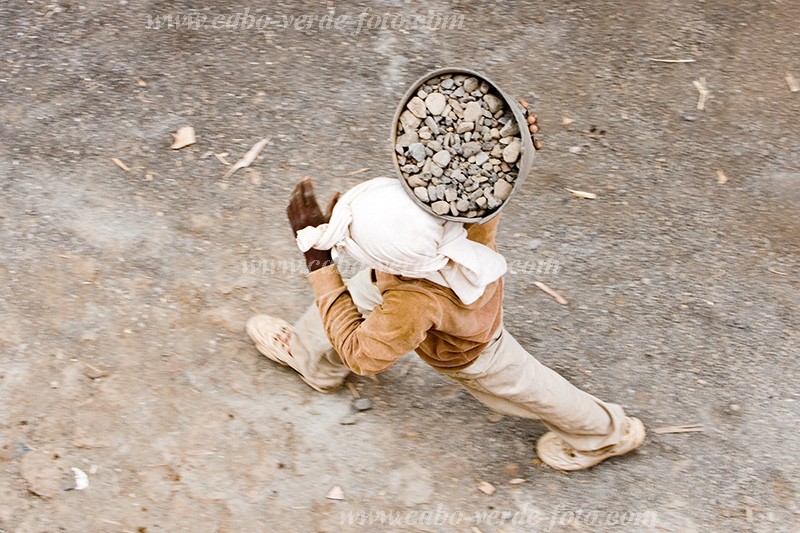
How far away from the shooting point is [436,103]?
239 centimetres

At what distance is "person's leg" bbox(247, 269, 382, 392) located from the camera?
3297 millimetres

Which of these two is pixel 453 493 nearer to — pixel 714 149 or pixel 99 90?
pixel 714 149

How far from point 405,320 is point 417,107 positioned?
67 cm

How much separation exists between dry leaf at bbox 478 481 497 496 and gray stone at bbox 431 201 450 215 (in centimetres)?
179

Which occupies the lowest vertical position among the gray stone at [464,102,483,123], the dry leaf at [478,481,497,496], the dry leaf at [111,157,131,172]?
the dry leaf at [478,481,497,496]

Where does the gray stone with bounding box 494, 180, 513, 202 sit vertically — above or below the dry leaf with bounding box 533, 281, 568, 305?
above

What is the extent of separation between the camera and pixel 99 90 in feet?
14.7

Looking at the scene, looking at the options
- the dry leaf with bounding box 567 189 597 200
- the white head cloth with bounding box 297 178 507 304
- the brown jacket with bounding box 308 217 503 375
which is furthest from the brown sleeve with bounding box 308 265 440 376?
the dry leaf with bounding box 567 189 597 200

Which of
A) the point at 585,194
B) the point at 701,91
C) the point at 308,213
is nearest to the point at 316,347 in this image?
the point at 308,213

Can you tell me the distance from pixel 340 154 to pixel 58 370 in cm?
180

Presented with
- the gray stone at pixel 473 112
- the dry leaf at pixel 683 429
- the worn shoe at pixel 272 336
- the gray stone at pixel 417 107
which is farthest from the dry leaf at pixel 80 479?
the dry leaf at pixel 683 429

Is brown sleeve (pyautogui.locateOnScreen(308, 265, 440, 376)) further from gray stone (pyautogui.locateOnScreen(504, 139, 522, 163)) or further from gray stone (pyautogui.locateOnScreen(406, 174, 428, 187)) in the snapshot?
gray stone (pyautogui.locateOnScreen(504, 139, 522, 163))

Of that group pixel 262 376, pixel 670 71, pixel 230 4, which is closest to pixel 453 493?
pixel 262 376

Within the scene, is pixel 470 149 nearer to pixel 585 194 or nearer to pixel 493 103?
pixel 493 103
